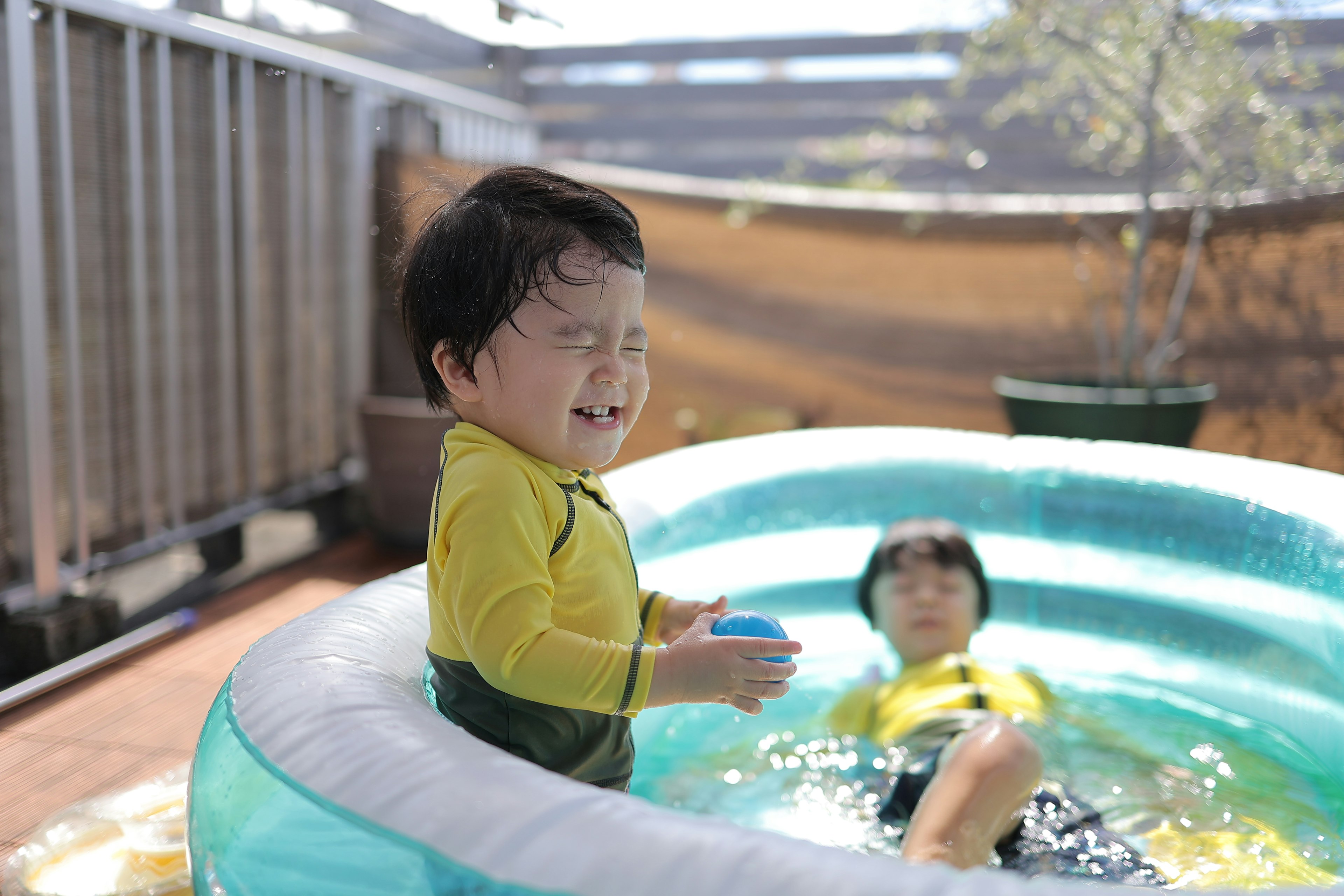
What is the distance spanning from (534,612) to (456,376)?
0.28 m

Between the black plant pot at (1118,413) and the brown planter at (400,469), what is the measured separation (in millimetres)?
1881

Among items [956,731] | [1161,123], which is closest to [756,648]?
[956,731]

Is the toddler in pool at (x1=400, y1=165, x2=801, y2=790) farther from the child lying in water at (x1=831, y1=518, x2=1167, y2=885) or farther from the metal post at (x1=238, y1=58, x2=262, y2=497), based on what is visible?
the metal post at (x1=238, y1=58, x2=262, y2=497)

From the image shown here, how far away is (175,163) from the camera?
9.16ft

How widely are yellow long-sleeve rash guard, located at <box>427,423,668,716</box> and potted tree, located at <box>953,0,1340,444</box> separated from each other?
2.55m

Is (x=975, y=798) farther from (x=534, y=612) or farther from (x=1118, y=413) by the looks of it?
(x=1118, y=413)

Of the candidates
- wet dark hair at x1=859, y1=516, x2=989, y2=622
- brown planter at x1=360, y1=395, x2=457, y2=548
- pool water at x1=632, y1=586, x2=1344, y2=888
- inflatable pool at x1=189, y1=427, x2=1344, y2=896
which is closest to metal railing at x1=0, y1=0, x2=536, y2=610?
brown planter at x1=360, y1=395, x2=457, y2=548

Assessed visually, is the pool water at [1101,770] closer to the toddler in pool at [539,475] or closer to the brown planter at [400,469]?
the toddler in pool at [539,475]

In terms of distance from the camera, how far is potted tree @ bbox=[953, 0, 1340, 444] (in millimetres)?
3301

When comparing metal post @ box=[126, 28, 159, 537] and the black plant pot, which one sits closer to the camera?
metal post @ box=[126, 28, 159, 537]

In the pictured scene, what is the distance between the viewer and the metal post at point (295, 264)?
3248mm

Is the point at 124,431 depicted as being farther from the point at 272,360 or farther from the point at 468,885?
the point at 468,885

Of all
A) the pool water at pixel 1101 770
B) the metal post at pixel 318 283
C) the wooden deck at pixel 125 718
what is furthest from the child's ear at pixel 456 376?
the metal post at pixel 318 283

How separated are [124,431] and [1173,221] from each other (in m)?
3.64
